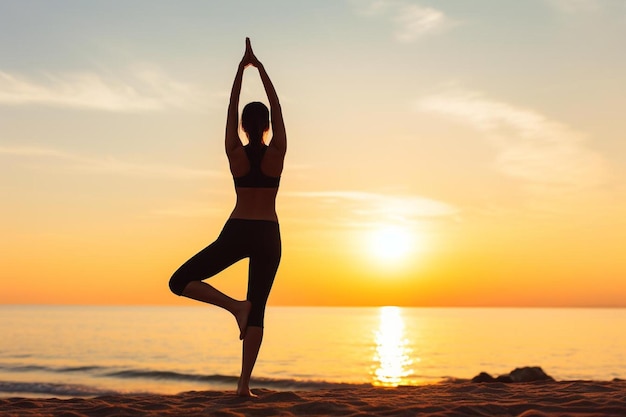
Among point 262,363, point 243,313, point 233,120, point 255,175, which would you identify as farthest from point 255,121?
point 262,363

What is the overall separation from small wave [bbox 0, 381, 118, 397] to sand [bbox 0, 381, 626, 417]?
1506 centimetres

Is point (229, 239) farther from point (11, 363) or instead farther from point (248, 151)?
point (11, 363)

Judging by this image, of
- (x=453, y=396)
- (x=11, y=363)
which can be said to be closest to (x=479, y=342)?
(x=11, y=363)

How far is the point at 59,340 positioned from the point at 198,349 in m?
11.2

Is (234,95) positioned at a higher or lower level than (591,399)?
higher

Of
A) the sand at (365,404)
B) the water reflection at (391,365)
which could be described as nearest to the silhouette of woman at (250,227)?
the sand at (365,404)

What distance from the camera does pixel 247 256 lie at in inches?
237

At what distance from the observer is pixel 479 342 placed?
5003 cm

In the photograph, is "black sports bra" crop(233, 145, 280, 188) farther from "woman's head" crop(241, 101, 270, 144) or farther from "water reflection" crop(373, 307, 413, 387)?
"water reflection" crop(373, 307, 413, 387)

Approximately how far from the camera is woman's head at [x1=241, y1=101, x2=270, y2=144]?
607 cm

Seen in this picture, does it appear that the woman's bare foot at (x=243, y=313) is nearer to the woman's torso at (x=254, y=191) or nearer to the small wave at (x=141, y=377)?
the woman's torso at (x=254, y=191)

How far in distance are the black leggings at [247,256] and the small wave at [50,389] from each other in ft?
52.4

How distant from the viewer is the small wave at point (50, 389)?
2030 cm

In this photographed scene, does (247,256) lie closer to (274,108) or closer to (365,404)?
(274,108)
